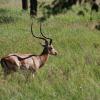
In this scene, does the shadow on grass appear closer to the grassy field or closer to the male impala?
the grassy field

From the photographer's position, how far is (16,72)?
956cm

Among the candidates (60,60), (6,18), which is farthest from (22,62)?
(6,18)

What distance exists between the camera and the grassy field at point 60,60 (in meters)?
8.30

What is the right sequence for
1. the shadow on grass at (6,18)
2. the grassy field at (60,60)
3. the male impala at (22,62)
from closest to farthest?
the grassy field at (60,60)
the male impala at (22,62)
the shadow on grass at (6,18)

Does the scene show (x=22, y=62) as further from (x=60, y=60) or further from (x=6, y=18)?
(x=6, y=18)

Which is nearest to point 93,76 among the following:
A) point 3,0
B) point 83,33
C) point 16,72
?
point 16,72

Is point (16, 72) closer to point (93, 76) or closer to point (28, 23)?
point (93, 76)

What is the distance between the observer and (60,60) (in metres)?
11.5

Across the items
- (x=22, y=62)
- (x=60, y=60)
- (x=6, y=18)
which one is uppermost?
(x=6, y=18)

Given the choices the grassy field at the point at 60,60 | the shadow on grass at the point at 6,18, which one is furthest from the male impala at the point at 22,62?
the shadow on grass at the point at 6,18

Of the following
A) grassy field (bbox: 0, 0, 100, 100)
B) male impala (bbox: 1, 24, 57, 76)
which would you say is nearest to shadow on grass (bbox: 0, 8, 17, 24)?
grassy field (bbox: 0, 0, 100, 100)

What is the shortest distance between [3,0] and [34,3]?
11.1 m

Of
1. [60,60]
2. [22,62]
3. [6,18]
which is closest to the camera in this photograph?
[22,62]

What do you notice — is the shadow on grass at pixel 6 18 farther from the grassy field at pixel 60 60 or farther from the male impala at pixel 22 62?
the male impala at pixel 22 62
